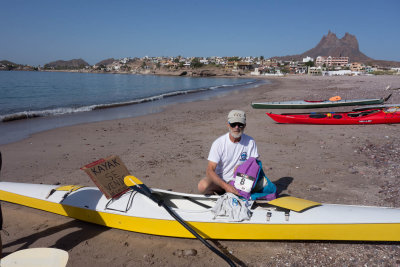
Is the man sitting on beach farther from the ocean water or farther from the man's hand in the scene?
the ocean water

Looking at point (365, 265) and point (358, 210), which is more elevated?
point (358, 210)

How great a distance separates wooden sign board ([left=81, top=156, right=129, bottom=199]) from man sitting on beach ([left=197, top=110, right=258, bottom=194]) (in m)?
1.30

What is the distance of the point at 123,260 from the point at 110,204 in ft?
2.64

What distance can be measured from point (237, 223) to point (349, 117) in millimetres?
8104

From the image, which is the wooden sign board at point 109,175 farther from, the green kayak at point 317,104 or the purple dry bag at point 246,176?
the green kayak at point 317,104

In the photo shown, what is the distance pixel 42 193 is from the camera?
13.3 ft

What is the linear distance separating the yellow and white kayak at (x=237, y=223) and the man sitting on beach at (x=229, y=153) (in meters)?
0.31

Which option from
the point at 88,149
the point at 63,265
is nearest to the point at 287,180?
the point at 63,265

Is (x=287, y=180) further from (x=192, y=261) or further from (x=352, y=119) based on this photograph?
(x=352, y=119)

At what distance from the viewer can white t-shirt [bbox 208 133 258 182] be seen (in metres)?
3.58

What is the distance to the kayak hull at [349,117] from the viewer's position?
9219mm

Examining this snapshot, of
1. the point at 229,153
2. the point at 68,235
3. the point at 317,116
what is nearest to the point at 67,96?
the point at 317,116

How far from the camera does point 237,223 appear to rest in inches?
123

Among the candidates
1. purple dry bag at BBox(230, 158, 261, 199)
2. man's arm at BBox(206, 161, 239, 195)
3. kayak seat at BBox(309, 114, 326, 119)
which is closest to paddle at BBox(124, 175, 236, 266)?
man's arm at BBox(206, 161, 239, 195)
